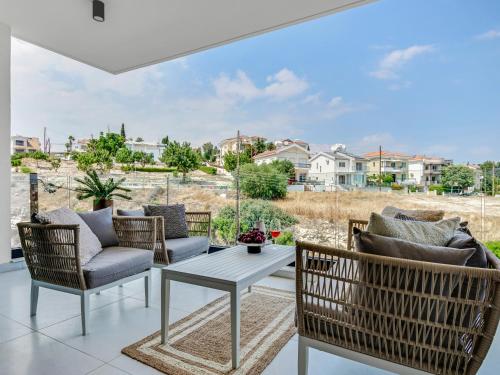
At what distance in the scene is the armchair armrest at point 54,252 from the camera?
215 centimetres

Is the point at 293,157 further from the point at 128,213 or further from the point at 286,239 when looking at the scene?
the point at 128,213

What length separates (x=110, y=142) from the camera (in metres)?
5.96

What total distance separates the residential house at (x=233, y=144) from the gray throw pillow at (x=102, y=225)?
2472 mm

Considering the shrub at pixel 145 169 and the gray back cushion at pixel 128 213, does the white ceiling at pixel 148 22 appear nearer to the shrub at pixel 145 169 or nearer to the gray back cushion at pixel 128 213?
the gray back cushion at pixel 128 213

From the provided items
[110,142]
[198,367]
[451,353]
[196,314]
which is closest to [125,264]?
[196,314]

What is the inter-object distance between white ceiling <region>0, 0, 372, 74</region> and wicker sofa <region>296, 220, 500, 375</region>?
8.01 ft

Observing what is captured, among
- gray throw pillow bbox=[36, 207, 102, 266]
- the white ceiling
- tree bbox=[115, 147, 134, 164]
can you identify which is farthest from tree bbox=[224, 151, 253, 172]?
gray throw pillow bbox=[36, 207, 102, 266]

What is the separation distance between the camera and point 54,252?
222cm

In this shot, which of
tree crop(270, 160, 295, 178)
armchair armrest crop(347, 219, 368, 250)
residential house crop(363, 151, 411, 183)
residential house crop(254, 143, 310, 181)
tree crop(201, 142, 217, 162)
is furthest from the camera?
tree crop(201, 142, 217, 162)

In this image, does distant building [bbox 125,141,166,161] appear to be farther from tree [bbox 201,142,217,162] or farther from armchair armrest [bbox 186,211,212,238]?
armchair armrest [bbox 186,211,212,238]

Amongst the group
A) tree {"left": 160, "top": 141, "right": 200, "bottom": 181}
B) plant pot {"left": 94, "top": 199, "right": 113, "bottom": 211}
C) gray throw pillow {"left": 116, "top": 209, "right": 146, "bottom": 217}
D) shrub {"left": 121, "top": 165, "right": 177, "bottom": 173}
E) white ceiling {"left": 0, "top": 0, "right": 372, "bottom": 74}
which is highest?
white ceiling {"left": 0, "top": 0, "right": 372, "bottom": 74}

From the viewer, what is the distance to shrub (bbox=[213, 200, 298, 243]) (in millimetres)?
4445

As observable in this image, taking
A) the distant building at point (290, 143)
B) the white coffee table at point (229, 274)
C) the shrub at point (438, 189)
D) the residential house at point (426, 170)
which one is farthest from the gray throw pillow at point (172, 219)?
the shrub at point (438, 189)

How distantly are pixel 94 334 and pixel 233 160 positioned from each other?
130 inches
